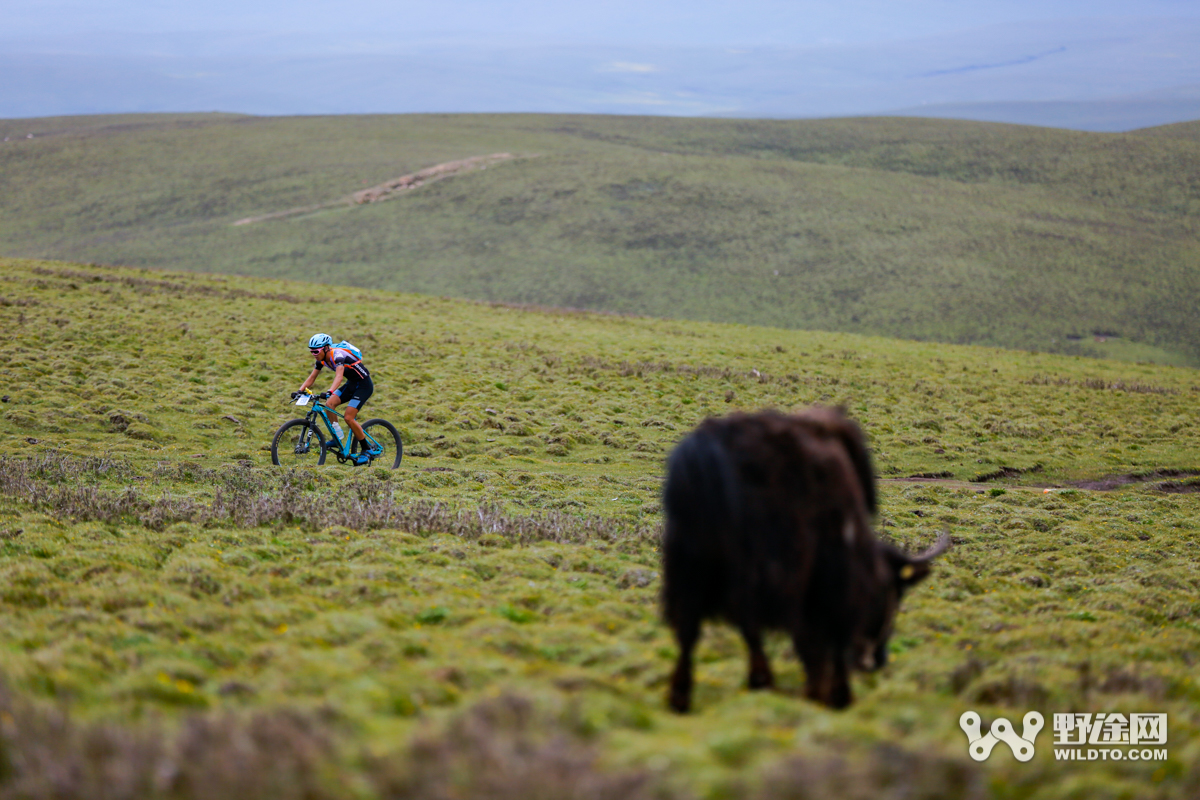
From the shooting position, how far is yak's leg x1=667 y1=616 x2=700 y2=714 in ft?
15.9

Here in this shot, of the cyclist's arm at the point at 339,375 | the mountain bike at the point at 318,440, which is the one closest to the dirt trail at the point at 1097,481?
the mountain bike at the point at 318,440

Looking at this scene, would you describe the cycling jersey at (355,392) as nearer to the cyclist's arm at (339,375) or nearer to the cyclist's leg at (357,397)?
the cyclist's leg at (357,397)

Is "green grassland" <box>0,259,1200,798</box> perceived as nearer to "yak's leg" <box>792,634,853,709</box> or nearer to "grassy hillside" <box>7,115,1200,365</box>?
"yak's leg" <box>792,634,853,709</box>

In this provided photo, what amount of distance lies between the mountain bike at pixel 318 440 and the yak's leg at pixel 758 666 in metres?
11.1

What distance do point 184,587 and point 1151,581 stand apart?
35.7 ft

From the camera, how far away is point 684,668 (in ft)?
16.0

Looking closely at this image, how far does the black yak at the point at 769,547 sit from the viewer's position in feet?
15.5

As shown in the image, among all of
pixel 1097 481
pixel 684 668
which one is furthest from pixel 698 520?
pixel 1097 481

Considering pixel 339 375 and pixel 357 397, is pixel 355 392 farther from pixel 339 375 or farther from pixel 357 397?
pixel 339 375

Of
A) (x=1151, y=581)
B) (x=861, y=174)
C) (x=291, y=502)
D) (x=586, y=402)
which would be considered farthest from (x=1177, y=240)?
(x=291, y=502)

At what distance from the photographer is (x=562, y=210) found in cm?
8381

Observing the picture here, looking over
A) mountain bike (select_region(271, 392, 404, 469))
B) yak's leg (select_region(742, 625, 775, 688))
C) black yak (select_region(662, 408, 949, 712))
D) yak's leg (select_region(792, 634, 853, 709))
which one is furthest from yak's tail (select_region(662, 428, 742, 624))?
mountain bike (select_region(271, 392, 404, 469))

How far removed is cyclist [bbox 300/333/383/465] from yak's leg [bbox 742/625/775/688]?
10.5m

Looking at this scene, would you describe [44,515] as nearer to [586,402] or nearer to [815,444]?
[815,444]
